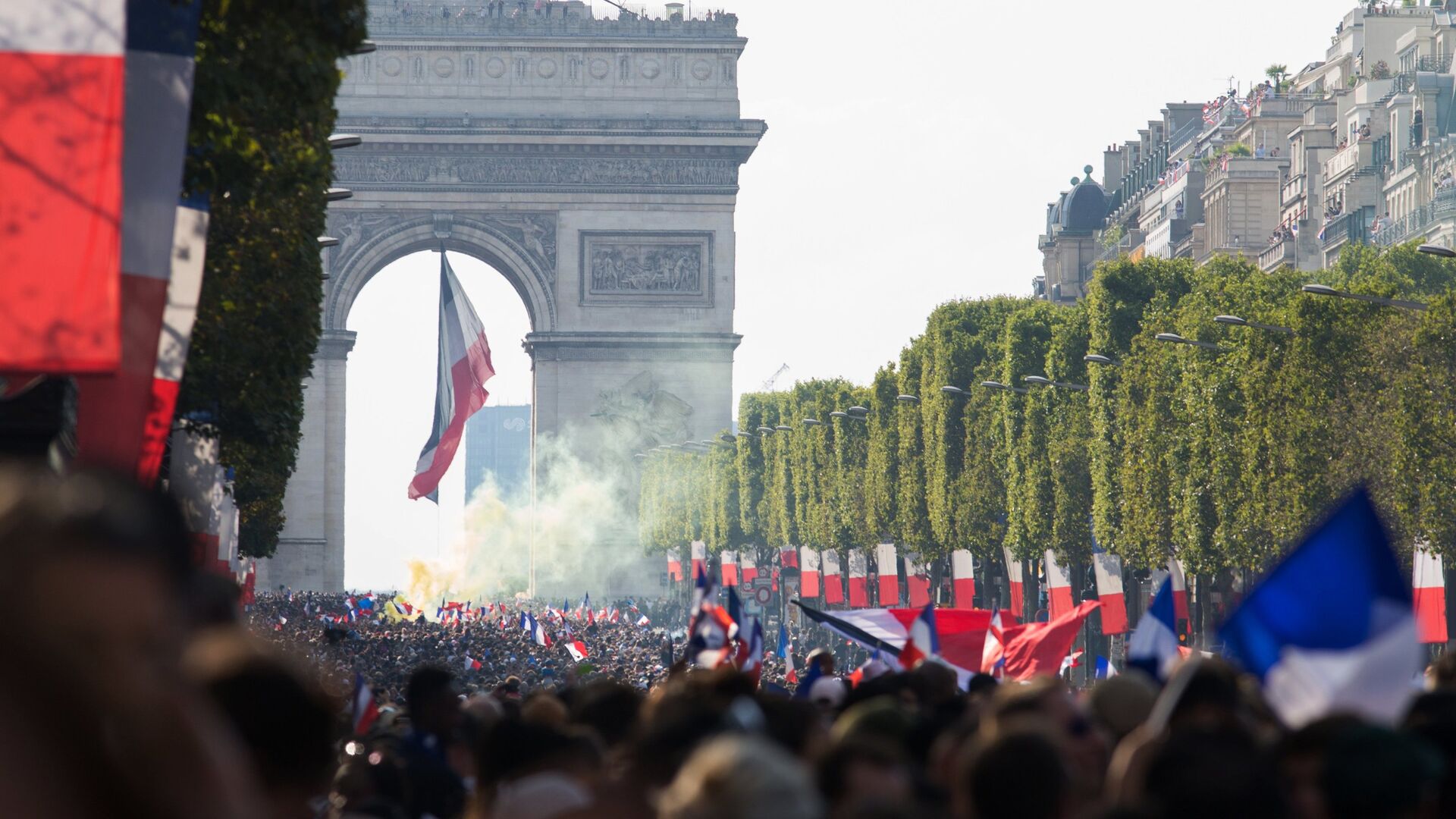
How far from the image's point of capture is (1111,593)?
45812mm

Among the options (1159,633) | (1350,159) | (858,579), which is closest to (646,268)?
(858,579)

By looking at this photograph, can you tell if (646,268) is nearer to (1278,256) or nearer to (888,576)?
(1278,256)

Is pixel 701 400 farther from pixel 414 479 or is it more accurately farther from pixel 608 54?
pixel 414 479

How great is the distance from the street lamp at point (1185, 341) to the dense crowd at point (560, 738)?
94.8 feet

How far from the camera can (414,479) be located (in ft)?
217

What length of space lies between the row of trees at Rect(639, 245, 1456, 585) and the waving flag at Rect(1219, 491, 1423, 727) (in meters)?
27.2

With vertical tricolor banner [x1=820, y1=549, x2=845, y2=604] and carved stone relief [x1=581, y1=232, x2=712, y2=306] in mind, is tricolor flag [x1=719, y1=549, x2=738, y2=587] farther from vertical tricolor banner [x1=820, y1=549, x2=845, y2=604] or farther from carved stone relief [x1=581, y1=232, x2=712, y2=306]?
carved stone relief [x1=581, y1=232, x2=712, y2=306]

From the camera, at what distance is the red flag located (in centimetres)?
1859

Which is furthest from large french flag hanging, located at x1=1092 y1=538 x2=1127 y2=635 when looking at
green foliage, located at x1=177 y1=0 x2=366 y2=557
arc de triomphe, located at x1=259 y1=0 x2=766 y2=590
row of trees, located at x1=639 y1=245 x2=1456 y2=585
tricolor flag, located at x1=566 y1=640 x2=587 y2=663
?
arc de triomphe, located at x1=259 y1=0 x2=766 y2=590

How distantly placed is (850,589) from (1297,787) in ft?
217

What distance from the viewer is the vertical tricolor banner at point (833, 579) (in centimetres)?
7469

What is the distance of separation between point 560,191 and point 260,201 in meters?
68.5

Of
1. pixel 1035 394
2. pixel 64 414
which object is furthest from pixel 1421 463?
pixel 64 414

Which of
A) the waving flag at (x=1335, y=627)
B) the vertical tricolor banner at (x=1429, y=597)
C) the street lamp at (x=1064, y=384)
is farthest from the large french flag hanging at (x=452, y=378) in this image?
the waving flag at (x=1335, y=627)
